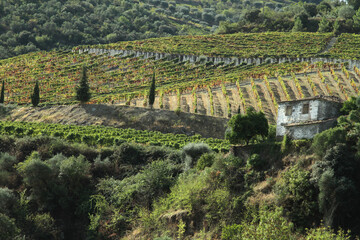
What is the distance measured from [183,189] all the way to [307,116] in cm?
1027

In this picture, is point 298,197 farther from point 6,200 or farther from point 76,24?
point 76,24

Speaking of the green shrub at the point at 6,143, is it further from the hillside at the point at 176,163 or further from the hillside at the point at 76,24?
the hillside at the point at 76,24

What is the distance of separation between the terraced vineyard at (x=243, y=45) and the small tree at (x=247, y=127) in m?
60.4

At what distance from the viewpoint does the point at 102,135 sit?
50.3 metres

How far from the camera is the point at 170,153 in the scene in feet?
147

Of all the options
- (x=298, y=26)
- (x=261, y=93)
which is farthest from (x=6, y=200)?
(x=298, y=26)

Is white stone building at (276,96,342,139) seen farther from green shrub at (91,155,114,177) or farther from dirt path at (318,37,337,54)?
dirt path at (318,37,337,54)

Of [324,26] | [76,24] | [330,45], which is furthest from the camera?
[76,24]

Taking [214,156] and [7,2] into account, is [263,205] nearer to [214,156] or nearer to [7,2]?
[214,156]

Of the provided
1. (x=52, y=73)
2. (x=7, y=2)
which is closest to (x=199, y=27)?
(x=7, y=2)

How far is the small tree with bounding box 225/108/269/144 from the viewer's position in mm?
38281

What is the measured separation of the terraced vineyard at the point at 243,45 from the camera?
332 feet

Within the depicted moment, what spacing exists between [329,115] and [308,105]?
161 centimetres

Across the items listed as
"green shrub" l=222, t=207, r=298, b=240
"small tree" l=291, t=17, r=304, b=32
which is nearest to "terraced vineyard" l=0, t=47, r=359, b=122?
"green shrub" l=222, t=207, r=298, b=240
